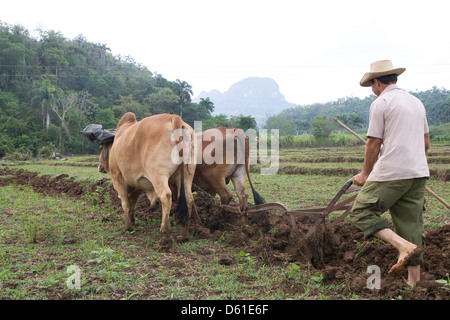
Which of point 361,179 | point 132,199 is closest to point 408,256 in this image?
point 361,179

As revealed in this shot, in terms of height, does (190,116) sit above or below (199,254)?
above

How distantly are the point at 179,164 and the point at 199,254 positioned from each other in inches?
62.2

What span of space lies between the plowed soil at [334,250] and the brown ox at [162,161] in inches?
24.9

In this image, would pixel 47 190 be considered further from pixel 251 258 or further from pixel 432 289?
pixel 432 289

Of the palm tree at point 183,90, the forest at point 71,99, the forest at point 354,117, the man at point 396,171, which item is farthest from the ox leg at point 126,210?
the palm tree at point 183,90

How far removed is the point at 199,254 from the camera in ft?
16.6

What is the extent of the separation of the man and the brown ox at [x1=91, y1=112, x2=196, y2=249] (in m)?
2.93

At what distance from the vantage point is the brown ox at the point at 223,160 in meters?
6.71

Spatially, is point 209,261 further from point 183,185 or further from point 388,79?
point 388,79

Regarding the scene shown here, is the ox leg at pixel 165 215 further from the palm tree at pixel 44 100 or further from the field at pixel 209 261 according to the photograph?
the palm tree at pixel 44 100

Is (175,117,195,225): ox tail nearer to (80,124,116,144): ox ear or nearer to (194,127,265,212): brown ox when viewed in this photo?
(194,127,265,212): brown ox

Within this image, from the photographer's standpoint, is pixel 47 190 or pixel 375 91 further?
pixel 47 190

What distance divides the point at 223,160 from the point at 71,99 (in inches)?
1972
